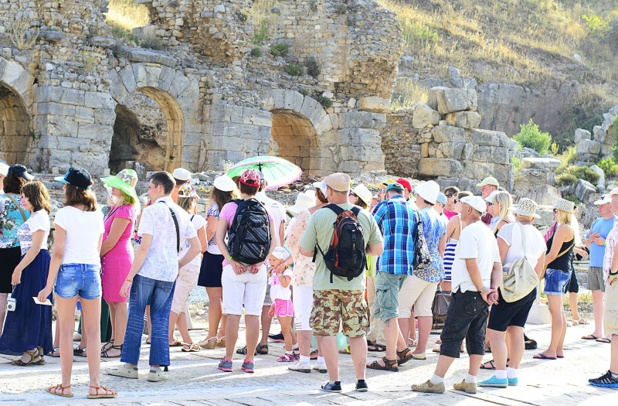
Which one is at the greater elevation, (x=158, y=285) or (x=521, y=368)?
(x=158, y=285)

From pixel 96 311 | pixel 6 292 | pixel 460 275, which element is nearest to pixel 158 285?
pixel 96 311

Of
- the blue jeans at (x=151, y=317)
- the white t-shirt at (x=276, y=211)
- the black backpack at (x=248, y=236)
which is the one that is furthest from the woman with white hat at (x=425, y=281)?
the blue jeans at (x=151, y=317)

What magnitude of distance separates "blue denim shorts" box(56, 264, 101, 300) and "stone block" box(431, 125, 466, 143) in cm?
1879

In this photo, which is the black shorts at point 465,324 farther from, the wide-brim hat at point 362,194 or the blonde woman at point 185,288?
the blonde woman at point 185,288

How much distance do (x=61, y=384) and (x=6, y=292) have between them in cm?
185

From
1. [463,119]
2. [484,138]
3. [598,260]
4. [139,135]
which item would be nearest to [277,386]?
[598,260]

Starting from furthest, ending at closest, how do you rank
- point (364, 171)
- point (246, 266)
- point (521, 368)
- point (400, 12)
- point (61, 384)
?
1. point (400, 12)
2. point (364, 171)
3. point (521, 368)
4. point (246, 266)
5. point (61, 384)

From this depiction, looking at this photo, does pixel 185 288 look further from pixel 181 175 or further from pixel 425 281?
pixel 425 281

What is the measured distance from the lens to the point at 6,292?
28.0ft

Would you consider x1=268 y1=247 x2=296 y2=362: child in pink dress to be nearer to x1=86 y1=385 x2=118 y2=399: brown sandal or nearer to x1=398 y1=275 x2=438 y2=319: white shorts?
x1=398 y1=275 x2=438 y2=319: white shorts

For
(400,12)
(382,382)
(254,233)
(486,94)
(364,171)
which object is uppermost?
(400,12)

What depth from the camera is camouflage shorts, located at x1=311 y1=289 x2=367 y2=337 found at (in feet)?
24.8

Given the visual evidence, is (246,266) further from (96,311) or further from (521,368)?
(521,368)

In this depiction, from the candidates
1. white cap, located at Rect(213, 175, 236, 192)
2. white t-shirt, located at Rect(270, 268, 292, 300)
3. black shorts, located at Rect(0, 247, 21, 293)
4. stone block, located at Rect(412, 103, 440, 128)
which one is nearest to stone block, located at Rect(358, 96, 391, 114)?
stone block, located at Rect(412, 103, 440, 128)
